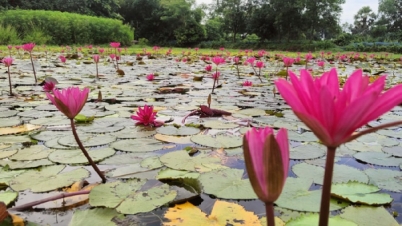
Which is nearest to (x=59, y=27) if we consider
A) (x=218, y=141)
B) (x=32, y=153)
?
(x=32, y=153)

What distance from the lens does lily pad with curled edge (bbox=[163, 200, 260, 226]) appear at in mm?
680

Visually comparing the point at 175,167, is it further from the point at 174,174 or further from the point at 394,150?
the point at 394,150

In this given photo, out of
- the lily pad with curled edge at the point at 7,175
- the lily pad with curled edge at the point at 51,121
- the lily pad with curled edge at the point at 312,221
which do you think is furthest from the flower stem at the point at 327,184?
the lily pad with curled edge at the point at 51,121

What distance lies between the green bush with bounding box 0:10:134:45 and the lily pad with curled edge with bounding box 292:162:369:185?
12551 millimetres

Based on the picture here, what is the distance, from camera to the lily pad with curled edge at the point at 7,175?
3.01ft

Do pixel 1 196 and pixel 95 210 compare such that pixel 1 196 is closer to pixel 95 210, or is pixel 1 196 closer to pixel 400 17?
pixel 95 210

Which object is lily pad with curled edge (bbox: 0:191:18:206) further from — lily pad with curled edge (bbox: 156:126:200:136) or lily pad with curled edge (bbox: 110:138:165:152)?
lily pad with curled edge (bbox: 156:126:200:136)

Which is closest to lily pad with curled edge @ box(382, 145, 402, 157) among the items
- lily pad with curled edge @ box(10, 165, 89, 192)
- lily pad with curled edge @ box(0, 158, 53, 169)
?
lily pad with curled edge @ box(10, 165, 89, 192)

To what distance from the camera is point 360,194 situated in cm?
82

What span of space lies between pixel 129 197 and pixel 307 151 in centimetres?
72

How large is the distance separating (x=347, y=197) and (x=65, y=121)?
1379mm

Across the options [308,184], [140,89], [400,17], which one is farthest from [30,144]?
[400,17]

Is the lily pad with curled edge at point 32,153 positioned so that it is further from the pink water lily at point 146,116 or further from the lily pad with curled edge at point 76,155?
the pink water lily at point 146,116

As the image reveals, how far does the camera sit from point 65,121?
166 cm
